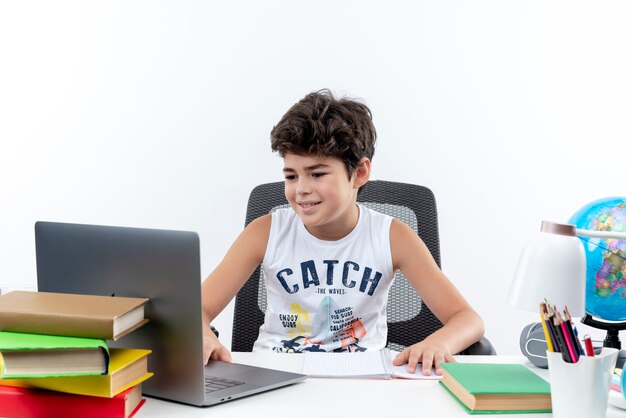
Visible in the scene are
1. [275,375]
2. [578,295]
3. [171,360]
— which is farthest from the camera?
[275,375]

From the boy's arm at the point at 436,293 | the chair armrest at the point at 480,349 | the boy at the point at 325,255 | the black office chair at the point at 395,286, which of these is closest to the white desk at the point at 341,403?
the boy's arm at the point at 436,293

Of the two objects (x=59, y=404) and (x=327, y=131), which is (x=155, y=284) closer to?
(x=59, y=404)

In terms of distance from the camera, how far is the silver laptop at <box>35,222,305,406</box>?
3.49 feet

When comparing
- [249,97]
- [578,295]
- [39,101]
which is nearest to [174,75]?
[249,97]

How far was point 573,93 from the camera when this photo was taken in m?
2.97

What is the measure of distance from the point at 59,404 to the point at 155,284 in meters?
0.20

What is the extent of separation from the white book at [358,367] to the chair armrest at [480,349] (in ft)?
0.66

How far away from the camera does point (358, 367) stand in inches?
52.6

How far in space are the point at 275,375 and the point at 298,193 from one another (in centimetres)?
58

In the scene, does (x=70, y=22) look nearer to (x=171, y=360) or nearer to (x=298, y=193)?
(x=298, y=193)

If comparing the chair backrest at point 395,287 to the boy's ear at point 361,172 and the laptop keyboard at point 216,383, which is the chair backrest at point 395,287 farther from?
the laptop keyboard at point 216,383

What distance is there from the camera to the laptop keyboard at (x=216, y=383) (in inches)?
46.3

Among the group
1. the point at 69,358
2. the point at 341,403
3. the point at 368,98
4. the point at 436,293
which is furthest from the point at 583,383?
the point at 368,98

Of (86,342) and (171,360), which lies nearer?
(86,342)
